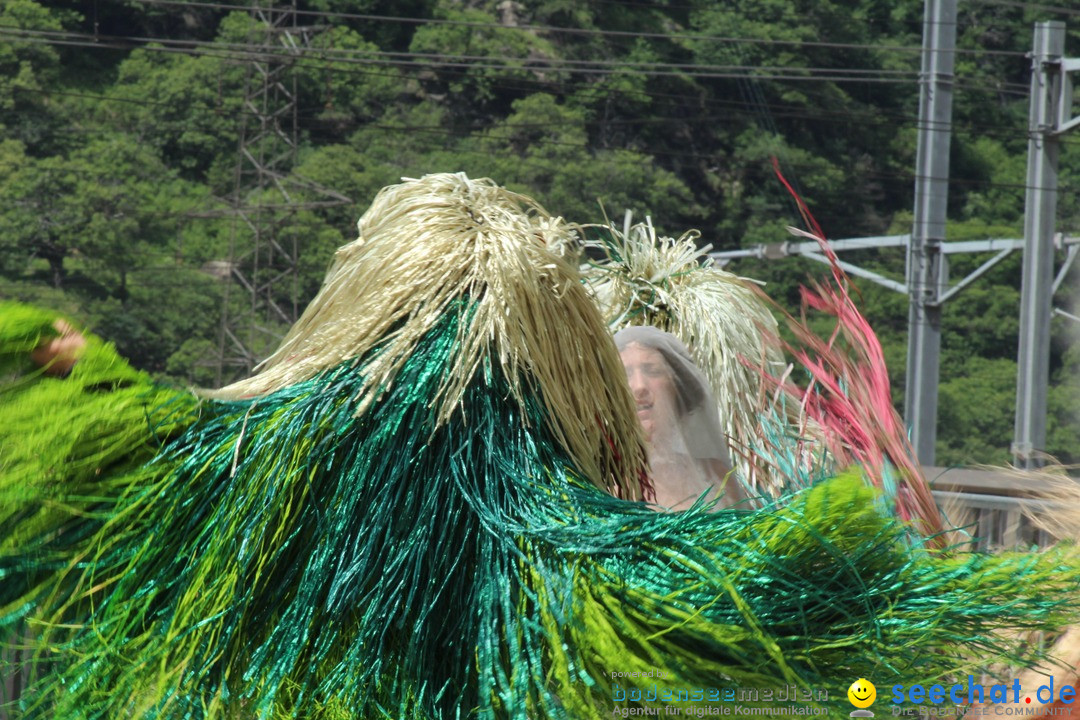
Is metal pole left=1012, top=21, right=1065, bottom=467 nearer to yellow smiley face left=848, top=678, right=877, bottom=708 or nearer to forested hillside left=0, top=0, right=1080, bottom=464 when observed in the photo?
yellow smiley face left=848, top=678, right=877, bottom=708

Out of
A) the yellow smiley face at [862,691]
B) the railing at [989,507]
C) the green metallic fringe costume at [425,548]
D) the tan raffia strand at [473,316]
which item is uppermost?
the tan raffia strand at [473,316]

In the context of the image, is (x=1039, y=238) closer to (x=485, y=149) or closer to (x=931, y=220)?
(x=931, y=220)

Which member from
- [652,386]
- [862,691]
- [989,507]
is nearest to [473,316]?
[862,691]

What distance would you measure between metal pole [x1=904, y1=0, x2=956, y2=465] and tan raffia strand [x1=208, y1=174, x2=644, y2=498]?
577cm

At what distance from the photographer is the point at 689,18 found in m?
28.5

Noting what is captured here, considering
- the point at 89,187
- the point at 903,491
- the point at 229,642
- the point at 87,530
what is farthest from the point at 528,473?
the point at 89,187

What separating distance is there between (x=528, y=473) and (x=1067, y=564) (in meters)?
0.61

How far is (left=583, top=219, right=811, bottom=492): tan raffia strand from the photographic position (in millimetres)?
2748

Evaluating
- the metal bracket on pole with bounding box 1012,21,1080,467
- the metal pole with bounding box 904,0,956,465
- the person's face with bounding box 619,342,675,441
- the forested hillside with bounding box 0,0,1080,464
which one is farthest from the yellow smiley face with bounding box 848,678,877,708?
the forested hillside with bounding box 0,0,1080,464

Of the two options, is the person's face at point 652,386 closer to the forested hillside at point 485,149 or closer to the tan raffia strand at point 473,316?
the tan raffia strand at point 473,316

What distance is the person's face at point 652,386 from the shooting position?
2.17 m

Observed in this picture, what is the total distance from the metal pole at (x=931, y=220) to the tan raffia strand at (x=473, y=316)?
577 cm

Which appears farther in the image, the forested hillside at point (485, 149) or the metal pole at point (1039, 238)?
the forested hillside at point (485, 149)

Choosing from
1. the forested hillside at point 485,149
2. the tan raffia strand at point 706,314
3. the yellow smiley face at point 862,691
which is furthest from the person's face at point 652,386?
the forested hillside at point 485,149
